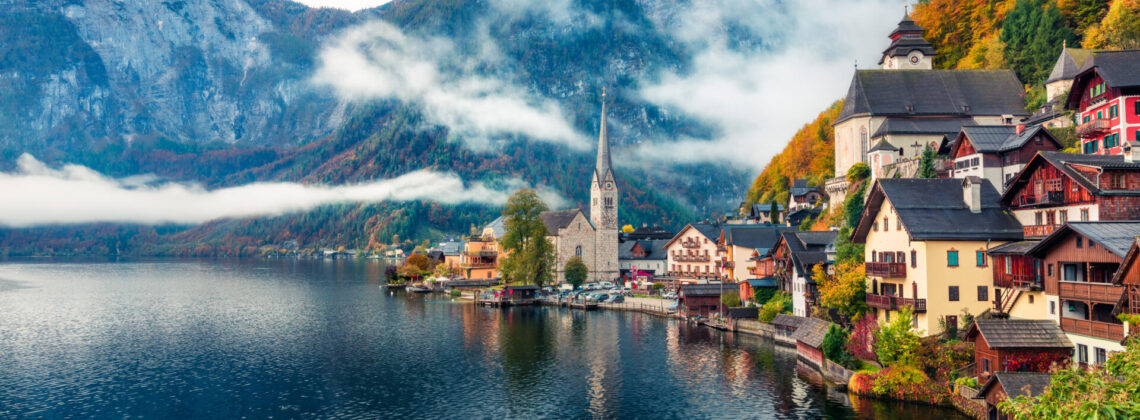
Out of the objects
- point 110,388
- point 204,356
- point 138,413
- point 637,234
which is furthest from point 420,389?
point 637,234

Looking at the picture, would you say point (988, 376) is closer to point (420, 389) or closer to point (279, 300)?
point (420, 389)

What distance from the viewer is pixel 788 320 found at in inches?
2648

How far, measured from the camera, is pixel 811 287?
6812 cm

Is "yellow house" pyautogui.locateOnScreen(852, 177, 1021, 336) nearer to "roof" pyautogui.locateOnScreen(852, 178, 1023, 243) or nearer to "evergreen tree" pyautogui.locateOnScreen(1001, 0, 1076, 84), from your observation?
"roof" pyautogui.locateOnScreen(852, 178, 1023, 243)

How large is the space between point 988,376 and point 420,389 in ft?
117

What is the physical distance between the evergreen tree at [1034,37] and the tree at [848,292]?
51111 millimetres

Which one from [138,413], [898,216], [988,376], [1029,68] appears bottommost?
[138,413]

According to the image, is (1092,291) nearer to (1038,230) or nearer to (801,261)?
(1038,230)

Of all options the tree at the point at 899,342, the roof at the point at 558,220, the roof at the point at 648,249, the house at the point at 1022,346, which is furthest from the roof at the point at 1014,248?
the roof at the point at 558,220

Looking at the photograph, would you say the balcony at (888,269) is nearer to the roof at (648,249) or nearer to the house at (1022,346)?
the house at (1022,346)

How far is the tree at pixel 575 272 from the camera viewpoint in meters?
130

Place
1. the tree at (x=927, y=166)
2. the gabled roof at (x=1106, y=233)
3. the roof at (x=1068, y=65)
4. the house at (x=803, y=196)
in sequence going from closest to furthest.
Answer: the gabled roof at (x=1106, y=233) < the tree at (x=927, y=166) < the roof at (x=1068, y=65) < the house at (x=803, y=196)

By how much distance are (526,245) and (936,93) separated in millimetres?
67217

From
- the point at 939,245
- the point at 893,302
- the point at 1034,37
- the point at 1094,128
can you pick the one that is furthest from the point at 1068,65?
the point at 893,302
